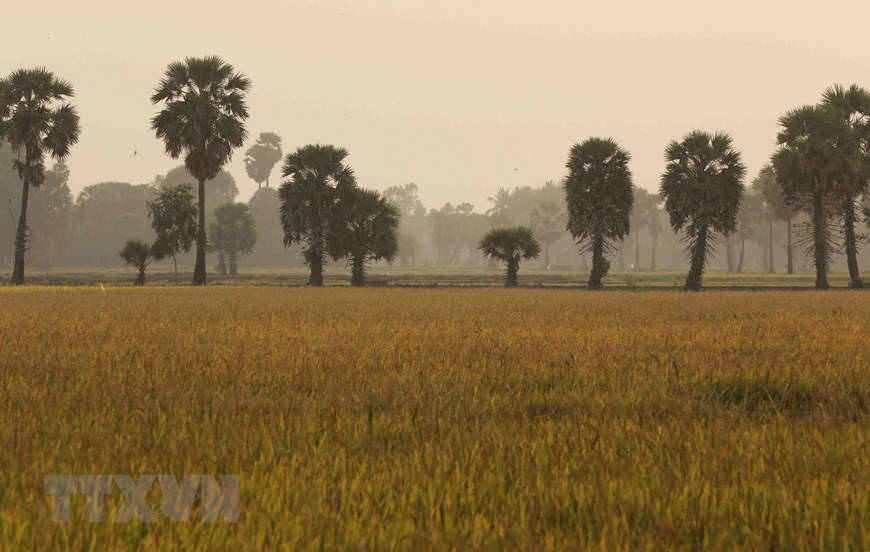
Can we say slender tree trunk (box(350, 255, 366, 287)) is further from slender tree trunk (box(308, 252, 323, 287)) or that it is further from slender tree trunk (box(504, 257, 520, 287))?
slender tree trunk (box(504, 257, 520, 287))

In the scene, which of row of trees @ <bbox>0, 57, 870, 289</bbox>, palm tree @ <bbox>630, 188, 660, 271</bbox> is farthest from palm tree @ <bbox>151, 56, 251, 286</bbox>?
palm tree @ <bbox>630, 188, 660, 271</bbox>

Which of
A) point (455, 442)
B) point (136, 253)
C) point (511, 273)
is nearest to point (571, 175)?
point (511, 273)

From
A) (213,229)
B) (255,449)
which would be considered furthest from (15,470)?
(213,229)

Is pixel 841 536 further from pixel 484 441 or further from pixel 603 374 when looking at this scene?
pixel 603 374

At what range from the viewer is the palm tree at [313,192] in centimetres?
4991

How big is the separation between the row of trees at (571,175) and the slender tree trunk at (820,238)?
0.06 m

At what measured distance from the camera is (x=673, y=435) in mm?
4555

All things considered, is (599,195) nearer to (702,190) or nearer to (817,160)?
(702,190)

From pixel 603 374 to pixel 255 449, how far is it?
4.16 meters

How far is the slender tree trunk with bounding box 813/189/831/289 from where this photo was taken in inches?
1751

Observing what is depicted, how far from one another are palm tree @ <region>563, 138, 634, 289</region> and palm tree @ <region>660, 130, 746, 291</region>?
281 cm

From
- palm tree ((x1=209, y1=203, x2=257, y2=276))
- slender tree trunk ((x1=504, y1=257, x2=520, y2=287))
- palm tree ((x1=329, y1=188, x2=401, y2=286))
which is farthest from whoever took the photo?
palm tree ((x1=209, y1=203, x2=257, y2=276))

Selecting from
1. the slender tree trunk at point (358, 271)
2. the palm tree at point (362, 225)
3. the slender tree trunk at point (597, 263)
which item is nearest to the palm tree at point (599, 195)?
the slender tree trunk at point (597, 263)

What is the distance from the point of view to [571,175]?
46125 millimetres
